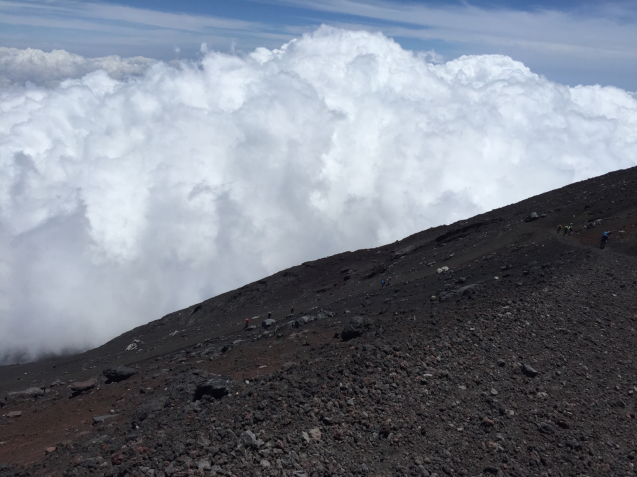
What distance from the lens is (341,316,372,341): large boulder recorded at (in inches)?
508

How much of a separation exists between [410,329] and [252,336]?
7.66 meters

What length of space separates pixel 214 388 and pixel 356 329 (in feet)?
13.3

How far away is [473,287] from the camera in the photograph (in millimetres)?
15078

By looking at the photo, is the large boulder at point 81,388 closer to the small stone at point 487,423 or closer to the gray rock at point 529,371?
the small stone at point 487,423

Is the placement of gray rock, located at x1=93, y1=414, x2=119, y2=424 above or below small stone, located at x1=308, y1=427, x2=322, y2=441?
below

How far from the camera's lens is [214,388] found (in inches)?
414

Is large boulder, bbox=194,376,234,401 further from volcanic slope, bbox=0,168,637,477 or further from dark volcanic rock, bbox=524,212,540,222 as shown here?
dark volcanic rock, bbox=524,212,540,222

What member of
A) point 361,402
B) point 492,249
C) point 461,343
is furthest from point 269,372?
point 492,249

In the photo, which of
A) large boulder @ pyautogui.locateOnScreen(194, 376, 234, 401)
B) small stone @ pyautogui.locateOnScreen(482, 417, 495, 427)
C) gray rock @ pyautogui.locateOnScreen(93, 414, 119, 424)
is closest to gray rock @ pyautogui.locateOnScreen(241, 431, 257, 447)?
large boulder @ pyautogui.locateOnScreen(194, 376, 234, 401)

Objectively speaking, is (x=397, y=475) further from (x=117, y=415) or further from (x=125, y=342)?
(x=125, y=342)

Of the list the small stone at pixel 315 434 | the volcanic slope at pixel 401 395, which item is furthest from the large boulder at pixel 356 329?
the small stone at pixel 315 434

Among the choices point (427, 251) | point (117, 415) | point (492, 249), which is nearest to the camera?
point (117, 415)

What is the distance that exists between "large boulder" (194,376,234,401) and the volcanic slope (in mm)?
24

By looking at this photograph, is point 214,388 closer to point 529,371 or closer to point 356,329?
point 356,329
